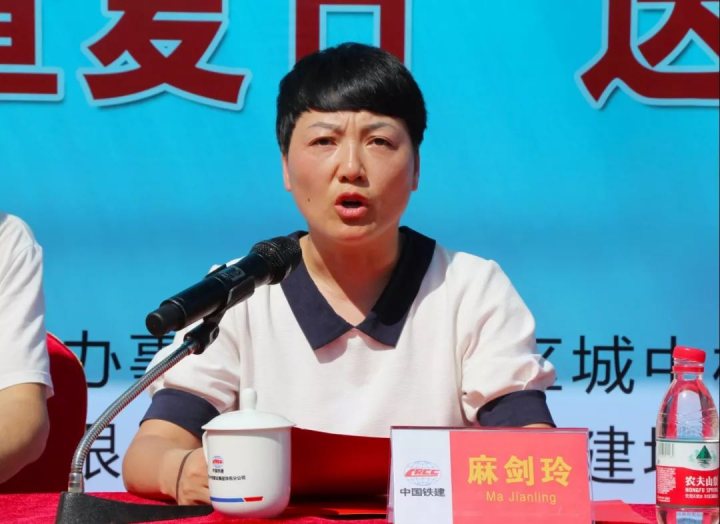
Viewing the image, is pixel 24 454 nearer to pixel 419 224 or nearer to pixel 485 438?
pixel 485 438

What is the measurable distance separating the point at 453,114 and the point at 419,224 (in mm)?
261

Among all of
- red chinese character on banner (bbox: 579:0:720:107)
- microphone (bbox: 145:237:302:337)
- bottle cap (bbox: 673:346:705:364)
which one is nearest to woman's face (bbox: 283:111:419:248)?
microphone (bbox: 145:237:302:337)

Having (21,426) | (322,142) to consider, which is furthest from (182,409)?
(322,142)

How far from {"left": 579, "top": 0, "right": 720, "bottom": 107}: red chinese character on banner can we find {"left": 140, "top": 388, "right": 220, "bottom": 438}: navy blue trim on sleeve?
1344 mm

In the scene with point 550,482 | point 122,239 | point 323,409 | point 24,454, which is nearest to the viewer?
point 550,482

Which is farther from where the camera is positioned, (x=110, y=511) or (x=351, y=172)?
(x=351, y=172)

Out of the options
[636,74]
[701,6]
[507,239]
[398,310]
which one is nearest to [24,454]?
[398,310]

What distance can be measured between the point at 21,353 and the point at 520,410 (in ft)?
2.35

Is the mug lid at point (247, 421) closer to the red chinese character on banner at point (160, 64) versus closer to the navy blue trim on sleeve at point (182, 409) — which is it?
the navy blue trim on sleeve at point (182, 409)

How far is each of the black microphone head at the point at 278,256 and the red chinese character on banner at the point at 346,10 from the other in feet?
4.28

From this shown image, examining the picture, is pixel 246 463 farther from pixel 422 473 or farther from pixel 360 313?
pixel 360 313

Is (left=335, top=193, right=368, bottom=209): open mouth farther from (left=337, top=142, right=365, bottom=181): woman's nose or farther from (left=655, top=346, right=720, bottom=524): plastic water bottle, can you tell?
(left=655, top=346, right=720, bottom=524): plastic water bottle

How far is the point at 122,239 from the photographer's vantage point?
2451mm

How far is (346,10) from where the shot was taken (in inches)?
97.3
